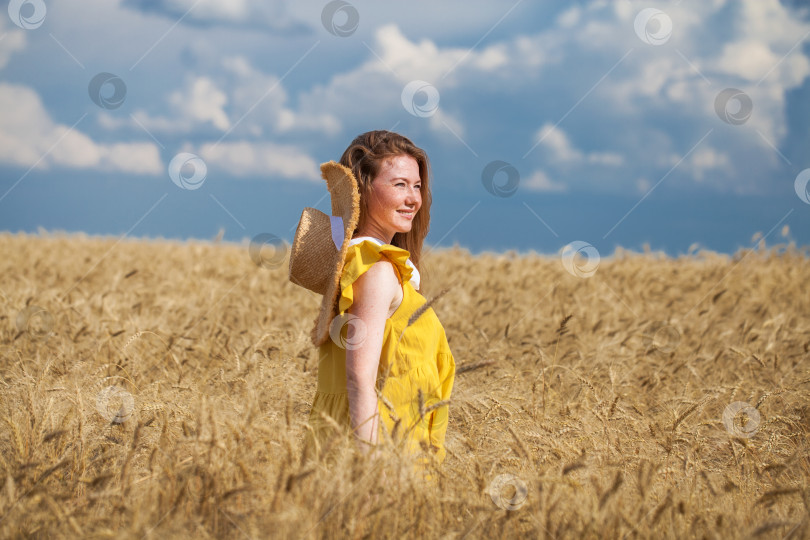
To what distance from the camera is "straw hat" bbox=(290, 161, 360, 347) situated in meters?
2.62

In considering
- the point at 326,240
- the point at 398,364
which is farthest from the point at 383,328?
the point at 326,240

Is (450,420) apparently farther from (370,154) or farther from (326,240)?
(370,154)

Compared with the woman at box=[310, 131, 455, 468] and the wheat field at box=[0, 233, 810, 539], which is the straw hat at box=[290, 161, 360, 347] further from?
the wheat field at box=[0, 233, 810, 539]

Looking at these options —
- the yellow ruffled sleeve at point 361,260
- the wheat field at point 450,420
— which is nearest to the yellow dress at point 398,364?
the yellow ruffled sleeve at point 361,260

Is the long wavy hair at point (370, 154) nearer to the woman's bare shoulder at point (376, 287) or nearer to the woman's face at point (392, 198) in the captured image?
the woman's face at point (392, 198)

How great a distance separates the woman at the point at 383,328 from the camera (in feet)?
7.89

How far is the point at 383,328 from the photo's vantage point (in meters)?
2.45

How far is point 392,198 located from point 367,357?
667 millimetres

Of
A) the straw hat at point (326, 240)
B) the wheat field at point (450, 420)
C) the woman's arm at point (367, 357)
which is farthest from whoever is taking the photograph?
the straw hat at point (326, 240)

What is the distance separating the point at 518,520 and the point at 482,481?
0.17 meters

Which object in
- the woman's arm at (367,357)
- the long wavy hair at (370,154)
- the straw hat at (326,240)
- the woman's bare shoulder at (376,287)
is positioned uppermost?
the long wavy hair at (370,154)

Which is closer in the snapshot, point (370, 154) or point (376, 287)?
point (376, 287)

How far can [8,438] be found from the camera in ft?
10.9

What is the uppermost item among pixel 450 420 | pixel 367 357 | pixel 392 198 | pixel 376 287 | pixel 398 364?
pixel 392 198
